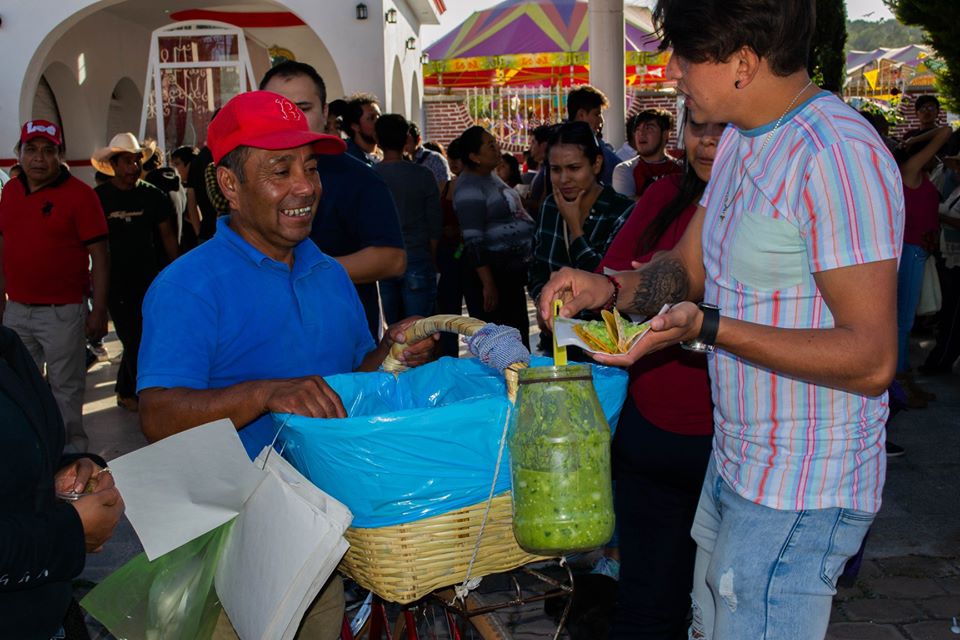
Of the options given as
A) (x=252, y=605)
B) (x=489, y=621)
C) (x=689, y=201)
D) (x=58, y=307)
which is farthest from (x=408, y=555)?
(x=58, y=307)

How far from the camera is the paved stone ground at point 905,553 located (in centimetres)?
415

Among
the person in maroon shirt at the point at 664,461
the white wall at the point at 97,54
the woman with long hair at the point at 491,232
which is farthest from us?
the white wall at the point at 97,54

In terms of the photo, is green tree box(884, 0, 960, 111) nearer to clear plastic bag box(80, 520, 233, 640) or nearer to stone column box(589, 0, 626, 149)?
stone column box(589, 0, 626, 149)

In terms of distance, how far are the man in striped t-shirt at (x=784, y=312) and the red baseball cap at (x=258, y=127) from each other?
0.84 meters

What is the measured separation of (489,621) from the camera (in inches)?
105

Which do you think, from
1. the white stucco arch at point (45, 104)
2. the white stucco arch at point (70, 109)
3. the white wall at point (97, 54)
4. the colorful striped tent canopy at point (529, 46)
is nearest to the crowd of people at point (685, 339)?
the white wall at point (97, 54)

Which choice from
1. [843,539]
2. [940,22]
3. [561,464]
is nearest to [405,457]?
[561,464]

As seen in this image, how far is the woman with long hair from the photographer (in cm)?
740

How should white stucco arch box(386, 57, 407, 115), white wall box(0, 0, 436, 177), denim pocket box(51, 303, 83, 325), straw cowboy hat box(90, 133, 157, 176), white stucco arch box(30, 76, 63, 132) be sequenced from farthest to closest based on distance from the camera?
white stucco arch box(386, 57, 407, 115) < white stucco arch box(30, 76, 63, 132) < white wall box(0, 0, 436, 177) < straw cowboy hat box(90, 133, 157, 176) < denim pocket box(51, 303, 83, 325)

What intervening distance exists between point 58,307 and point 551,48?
49.0ft

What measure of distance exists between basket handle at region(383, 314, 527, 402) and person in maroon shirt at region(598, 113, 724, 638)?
75cm

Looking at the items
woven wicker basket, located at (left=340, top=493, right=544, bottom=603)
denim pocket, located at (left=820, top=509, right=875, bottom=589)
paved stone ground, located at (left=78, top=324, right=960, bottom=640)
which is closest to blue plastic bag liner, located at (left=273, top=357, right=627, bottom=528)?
woven wicker basket, located at (left=340, top=493, right=544, bottom=603)

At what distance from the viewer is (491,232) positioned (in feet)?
24.4

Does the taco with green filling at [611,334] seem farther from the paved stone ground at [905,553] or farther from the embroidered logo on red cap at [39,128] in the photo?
the embroidered logo on red cap at [39,128]
